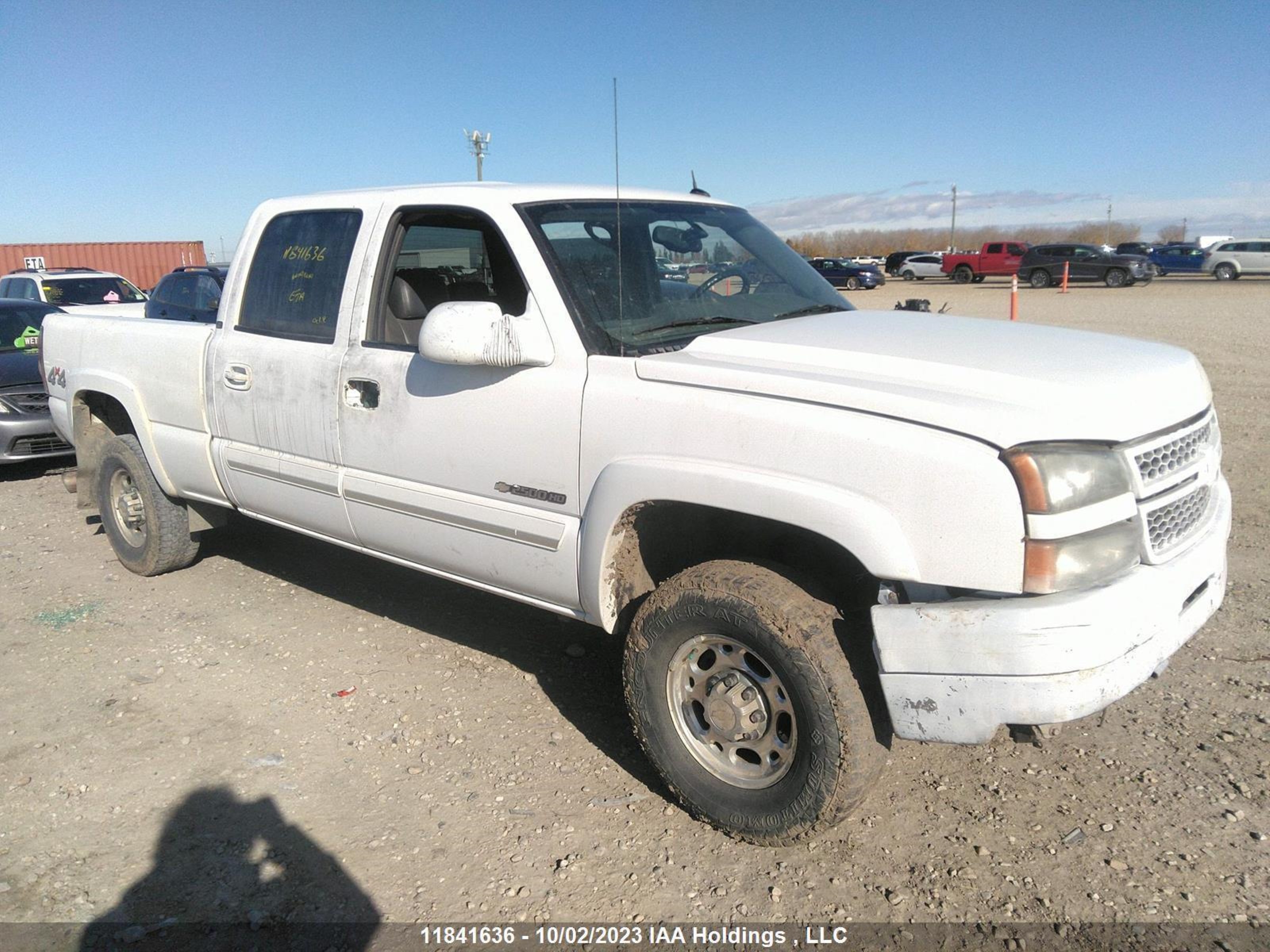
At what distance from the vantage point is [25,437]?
848 cm

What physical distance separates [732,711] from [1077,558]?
1.12m

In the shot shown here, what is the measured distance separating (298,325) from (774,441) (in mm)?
2497

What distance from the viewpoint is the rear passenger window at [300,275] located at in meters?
4.09

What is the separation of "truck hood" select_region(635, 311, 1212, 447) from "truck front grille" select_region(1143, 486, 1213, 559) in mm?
238

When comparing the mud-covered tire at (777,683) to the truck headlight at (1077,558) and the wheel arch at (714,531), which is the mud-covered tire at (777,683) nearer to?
the wheel arch at (714,531)

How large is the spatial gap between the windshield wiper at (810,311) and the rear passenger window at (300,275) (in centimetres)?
185

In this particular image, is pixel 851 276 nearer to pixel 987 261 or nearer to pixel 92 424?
pixel 987 261

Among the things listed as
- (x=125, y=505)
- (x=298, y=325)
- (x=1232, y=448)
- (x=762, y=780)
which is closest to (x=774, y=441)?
(x=762, y=780)

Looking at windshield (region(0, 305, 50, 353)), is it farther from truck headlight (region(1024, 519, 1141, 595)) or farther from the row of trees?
the row of trees

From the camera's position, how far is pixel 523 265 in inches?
135

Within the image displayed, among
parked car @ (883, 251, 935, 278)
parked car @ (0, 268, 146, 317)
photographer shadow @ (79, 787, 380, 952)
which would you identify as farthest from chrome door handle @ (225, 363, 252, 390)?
parked car @ (883, 251, 935, 278)

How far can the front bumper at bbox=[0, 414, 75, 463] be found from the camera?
8.42 meters

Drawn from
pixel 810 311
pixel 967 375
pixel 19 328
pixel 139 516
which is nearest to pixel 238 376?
pixel 139 516

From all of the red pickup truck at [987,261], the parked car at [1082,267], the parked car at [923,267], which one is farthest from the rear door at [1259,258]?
the parked car at [923,267]
